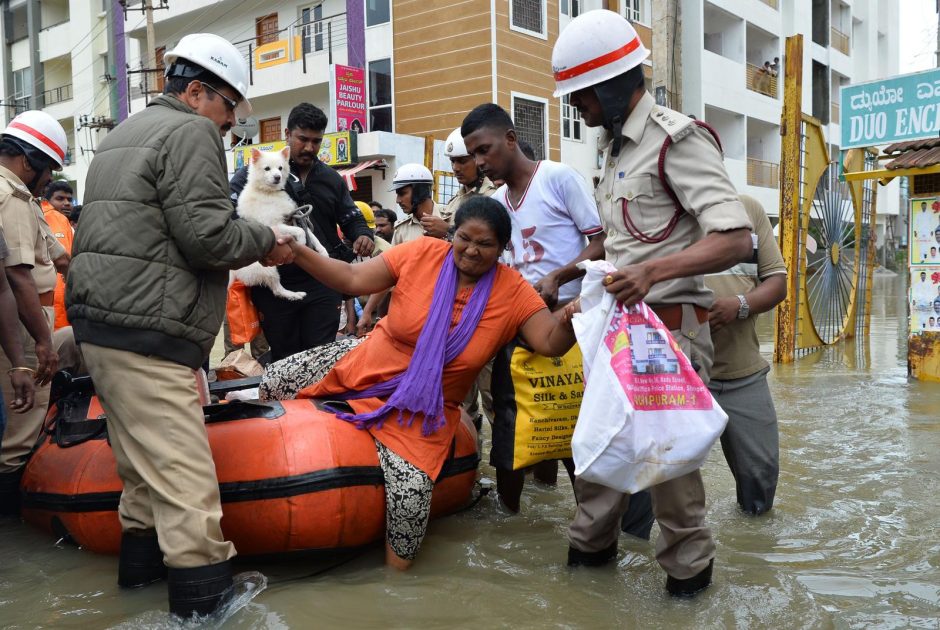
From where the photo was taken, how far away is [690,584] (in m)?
3.11

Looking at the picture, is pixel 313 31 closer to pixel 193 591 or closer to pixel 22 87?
pixel 22 87

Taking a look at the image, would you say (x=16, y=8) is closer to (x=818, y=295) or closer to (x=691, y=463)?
(x=818, y=295)

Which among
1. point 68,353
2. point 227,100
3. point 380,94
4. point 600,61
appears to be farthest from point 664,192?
point 380,94

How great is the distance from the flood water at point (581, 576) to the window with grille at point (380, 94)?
17.7 m

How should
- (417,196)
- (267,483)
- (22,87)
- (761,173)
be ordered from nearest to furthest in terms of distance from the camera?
(267,483) < (417,196) < (761,173) < (22,87)

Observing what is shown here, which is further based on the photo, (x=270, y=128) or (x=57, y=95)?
(x=57, y=95)

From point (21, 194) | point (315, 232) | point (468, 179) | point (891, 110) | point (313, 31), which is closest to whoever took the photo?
point (21, 194)

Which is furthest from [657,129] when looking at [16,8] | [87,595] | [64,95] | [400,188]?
[16,8]

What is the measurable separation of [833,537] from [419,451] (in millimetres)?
1998

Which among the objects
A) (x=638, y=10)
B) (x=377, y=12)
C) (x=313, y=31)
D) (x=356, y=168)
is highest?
(x=638, y=10)

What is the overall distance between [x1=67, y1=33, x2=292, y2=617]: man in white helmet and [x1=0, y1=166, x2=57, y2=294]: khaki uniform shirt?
3.57 ft

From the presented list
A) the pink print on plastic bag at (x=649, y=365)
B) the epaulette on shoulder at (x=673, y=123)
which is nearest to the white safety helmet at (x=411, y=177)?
the epaulette on shoulder at (x=673, y=123)

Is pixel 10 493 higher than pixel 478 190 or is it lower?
lower

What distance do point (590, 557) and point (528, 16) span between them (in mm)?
18709
